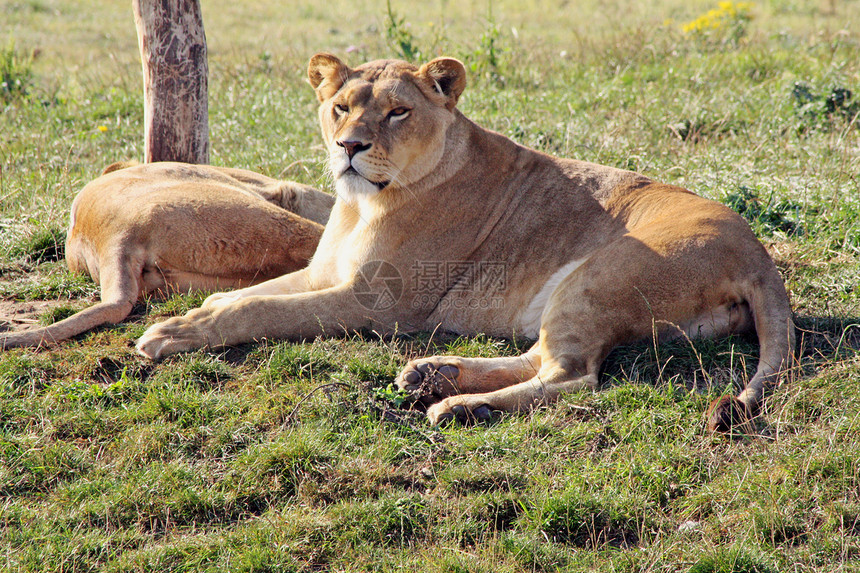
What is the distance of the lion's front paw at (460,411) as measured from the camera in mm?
3720

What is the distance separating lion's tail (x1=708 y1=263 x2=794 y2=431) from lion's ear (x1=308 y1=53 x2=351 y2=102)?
2.60 m

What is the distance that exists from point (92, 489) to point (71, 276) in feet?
8.74

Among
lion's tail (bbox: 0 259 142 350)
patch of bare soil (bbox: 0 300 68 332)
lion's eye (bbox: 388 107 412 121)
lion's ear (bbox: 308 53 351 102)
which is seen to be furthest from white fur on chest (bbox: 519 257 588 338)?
patch of bare soil (bbox: 0 300 68 332)

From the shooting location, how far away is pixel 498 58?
33.2 feet

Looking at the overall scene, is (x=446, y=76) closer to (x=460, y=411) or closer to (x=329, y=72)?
(x=329, y=72)

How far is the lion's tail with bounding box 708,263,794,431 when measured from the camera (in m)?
3.42

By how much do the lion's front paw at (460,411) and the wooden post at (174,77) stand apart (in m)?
3.96

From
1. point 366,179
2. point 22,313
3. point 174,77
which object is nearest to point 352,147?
point 366,179

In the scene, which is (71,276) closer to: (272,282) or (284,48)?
(272,282)

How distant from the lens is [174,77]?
6.38m

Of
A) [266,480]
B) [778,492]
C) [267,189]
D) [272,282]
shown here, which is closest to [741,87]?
[267,189]

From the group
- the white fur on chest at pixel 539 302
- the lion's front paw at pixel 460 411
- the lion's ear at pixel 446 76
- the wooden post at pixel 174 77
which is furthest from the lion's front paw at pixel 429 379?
the wooden post at pixel 174 77

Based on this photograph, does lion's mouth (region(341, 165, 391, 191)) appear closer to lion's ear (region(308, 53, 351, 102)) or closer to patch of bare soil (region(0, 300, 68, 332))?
lion's ear (region(308, 53, 351, 102))

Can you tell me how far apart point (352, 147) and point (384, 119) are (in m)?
0.28
